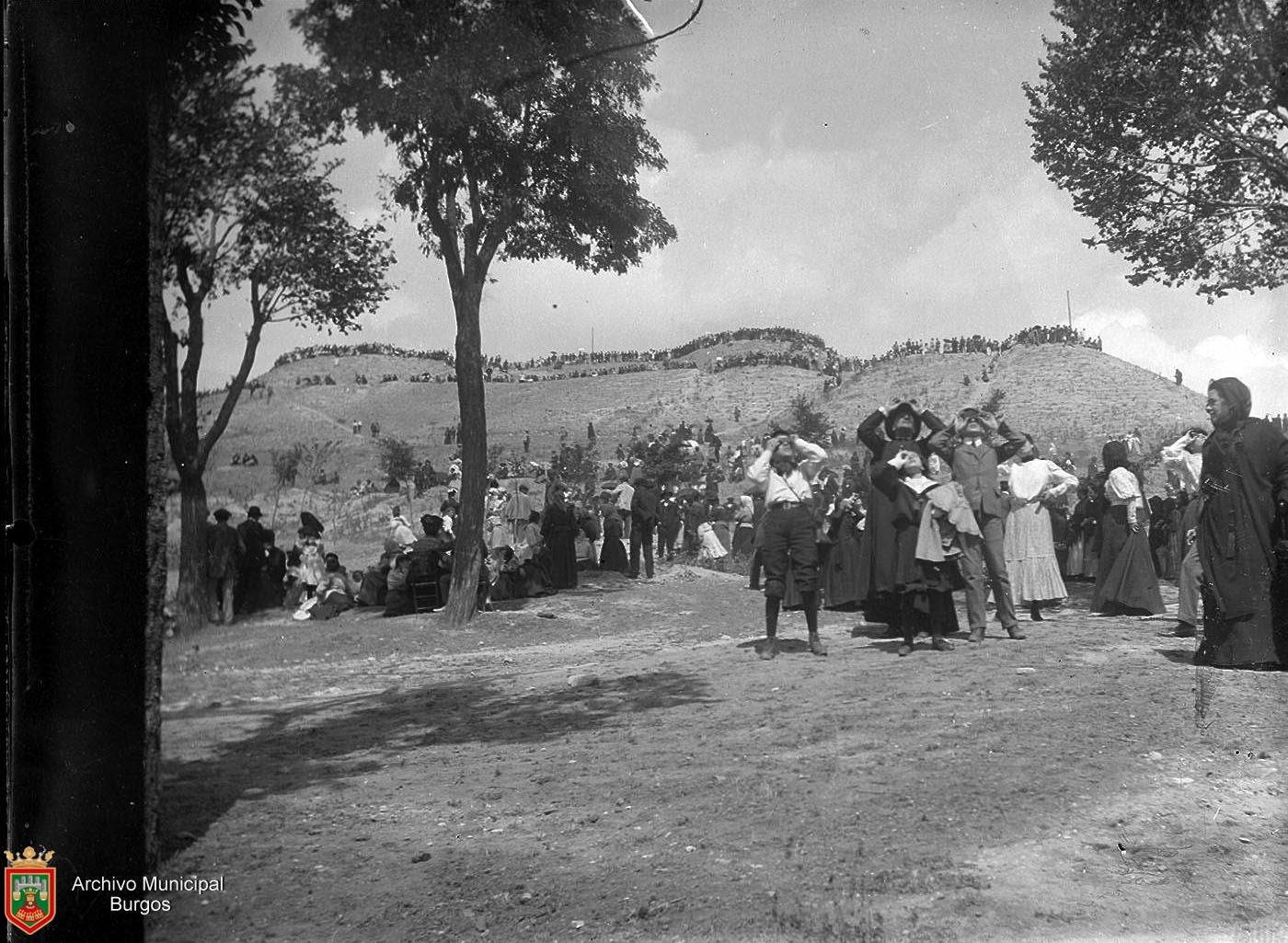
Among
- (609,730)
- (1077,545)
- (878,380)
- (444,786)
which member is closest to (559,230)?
(609,730)

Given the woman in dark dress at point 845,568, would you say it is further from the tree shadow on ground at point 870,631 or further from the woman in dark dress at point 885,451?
the woman in dark dress at point 885,451

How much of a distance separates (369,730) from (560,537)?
6.45 metres

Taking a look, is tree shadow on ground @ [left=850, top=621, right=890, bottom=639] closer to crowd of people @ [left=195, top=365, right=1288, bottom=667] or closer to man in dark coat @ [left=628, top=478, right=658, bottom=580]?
crowd of people @ [left=195, top=365, right=1288, bottom=667]

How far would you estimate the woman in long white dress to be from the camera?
28.3 ft

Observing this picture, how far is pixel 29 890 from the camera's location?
120 inches

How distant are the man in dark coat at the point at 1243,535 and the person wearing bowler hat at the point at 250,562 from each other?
5377 millimetres

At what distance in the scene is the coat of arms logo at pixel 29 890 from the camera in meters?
3.04

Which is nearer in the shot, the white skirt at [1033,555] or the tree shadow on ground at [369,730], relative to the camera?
the tree shadow on ground at [369,730]

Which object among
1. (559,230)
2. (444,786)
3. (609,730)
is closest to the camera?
(444,786)

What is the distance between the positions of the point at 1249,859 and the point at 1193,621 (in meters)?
4.26

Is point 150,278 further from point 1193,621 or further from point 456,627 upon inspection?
point 1193,621

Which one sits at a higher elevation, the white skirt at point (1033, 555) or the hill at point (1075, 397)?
the hill at point (1075, 397)

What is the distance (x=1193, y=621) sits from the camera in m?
7.39

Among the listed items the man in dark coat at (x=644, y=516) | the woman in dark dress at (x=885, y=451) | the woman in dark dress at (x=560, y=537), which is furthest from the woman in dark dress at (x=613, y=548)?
A: the woman in dark dress at (x=885, y=451)
